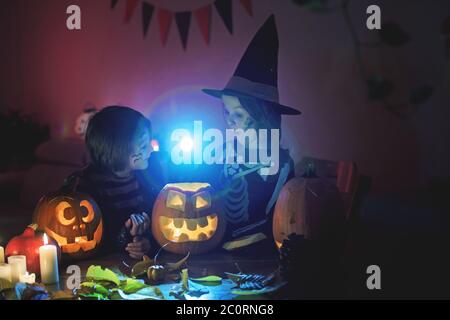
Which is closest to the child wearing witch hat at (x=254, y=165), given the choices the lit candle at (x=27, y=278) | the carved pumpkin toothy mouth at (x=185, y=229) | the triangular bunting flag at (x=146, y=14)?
the carved pumpkin toothy mouth at (x=185, y=229)

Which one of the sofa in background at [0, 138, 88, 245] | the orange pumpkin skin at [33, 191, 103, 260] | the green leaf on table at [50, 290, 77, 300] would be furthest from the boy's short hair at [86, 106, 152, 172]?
the sofa in background at [0, 138, 88, 245]

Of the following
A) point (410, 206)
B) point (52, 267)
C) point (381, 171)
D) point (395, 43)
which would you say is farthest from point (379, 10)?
point (52, 267)

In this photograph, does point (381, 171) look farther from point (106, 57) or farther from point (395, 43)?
point (106, 57)

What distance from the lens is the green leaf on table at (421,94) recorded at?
2936 millimetres

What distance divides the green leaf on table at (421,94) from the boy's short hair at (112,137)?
1.79 meters

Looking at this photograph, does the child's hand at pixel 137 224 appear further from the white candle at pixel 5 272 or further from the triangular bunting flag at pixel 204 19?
the triangular bunting flag at pixel 204 19

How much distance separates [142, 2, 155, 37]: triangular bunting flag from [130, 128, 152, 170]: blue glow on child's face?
1644 mm

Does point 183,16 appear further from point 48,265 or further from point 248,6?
point 48,265

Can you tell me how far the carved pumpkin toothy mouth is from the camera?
70.8 inches

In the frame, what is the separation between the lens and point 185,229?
1807 millimetres

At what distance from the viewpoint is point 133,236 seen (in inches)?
70.9

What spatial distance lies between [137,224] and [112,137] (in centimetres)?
33

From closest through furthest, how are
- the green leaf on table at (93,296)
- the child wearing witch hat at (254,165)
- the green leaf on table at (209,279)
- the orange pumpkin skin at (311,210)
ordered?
1. the green leaf on table at (93,296)
2. the green leaf on table at (209,279)
3. the orange pumpkin skin at (311,210)
4. the child wearing witch hat at (254,165)

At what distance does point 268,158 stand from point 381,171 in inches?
53.1
